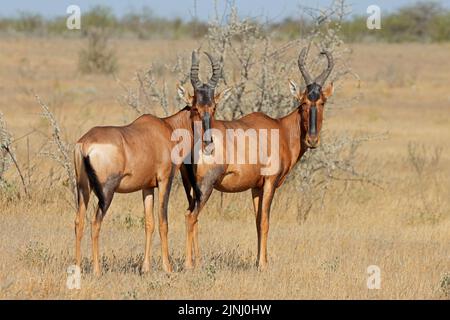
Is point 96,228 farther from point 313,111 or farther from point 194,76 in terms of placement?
point 313,111

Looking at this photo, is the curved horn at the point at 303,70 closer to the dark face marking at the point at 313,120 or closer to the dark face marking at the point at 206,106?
the dark face marking at the point at 313,120

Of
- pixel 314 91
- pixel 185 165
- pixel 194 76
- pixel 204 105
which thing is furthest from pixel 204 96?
pixel 314 91

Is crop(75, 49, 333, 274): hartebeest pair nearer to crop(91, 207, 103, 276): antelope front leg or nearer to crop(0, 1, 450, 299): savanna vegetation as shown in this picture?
crop(91, 207, 103, 276): antelope front leg

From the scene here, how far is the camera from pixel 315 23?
14516 mm

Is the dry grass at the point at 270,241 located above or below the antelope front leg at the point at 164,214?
below

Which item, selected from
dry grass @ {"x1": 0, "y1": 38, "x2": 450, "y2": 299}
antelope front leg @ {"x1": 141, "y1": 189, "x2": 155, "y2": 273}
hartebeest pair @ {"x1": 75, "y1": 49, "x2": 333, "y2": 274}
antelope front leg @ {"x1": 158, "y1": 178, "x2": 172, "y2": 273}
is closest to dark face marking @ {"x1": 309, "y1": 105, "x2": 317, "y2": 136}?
hartebeest pair @ {"x1": 75, "y1": 49, "x2": 333, "y2": 274}

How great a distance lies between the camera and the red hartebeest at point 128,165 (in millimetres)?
8977

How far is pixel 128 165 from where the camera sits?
9.23 metres

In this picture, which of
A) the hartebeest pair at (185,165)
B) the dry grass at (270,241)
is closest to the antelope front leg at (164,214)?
the hartebeest pair at (185,165)

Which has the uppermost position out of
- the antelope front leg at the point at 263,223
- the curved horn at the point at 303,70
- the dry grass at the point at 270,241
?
the curved horn at the point at 303,70

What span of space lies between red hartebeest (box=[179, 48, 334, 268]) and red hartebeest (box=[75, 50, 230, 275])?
1.08 feet
